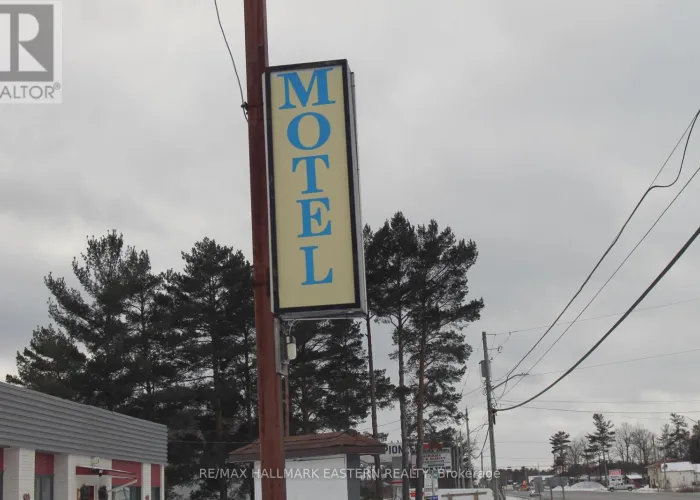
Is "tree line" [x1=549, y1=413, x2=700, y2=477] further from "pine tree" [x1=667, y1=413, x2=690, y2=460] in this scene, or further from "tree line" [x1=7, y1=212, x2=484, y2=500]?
"tree line" [x1=7, y1=212, x2=484, y2=500]

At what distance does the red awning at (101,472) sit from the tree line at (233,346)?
17.0 m

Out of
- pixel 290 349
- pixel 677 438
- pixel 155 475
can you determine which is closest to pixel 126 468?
pixel 155 475

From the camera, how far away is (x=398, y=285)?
49.4 metres

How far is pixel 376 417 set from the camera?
158 feet

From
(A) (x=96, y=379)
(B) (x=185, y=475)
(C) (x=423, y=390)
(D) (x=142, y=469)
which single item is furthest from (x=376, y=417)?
(D) (x=142, y=469)

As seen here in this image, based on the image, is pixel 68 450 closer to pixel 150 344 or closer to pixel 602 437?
pixel 150 344

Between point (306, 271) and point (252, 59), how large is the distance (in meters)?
2.21

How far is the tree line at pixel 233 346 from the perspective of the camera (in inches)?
1863

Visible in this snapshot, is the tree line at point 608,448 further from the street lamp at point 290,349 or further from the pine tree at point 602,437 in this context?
the street lamp at point 290,349

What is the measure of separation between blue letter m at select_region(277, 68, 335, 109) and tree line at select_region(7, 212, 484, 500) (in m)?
40.1

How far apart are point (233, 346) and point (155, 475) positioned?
15845 mm

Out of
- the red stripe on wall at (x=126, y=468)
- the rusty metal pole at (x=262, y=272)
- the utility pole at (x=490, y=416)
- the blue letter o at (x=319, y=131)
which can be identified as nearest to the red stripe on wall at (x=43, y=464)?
the red stripe on wall at (x=126, y=468)

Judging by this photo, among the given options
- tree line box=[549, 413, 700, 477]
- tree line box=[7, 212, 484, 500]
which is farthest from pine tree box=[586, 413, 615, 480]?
tree line box=[7, 212, 484, 500]

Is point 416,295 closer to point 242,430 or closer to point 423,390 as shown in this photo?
point 423,390
